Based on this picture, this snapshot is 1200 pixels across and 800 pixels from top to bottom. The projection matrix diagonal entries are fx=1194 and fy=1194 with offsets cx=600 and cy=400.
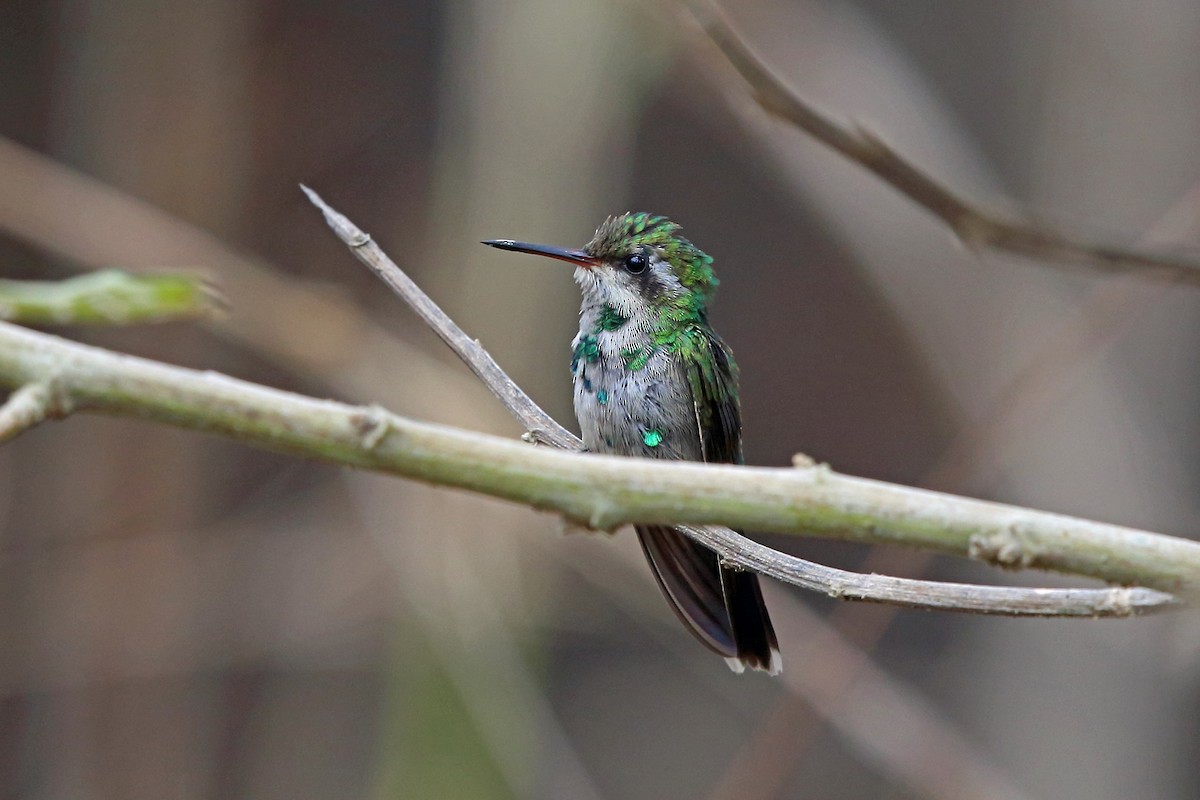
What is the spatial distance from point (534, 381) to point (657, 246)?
1639 mm

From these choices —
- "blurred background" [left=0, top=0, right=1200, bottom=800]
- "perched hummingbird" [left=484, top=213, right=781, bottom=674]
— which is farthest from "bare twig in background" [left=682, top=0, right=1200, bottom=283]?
"blurred background" [left=0, top=0, right=1200, bottom=800]

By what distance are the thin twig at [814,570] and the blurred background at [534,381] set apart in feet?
5.92

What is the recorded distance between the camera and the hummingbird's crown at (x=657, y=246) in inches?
119

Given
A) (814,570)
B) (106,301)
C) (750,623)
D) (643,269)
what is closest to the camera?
(106,301)

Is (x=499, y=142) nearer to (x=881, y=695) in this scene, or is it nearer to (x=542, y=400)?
(x=542, y=400)

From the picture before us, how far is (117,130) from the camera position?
17.6 ft

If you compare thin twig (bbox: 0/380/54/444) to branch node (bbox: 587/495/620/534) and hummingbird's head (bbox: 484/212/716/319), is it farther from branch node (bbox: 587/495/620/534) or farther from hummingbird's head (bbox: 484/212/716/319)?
hummingbird's head (bbox: 484/212/716/319)

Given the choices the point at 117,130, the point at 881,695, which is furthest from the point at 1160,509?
the point at 117,130

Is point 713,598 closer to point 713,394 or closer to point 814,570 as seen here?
point 713,394

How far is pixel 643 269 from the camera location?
300cm

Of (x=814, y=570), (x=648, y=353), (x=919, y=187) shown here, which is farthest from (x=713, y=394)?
(x=919, y=187)

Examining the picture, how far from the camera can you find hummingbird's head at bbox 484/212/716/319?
116 inches

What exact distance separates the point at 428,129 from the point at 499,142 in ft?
4.42

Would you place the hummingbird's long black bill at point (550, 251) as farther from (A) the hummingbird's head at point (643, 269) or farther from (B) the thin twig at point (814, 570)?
(B) the thin twig at point (814, 570)
